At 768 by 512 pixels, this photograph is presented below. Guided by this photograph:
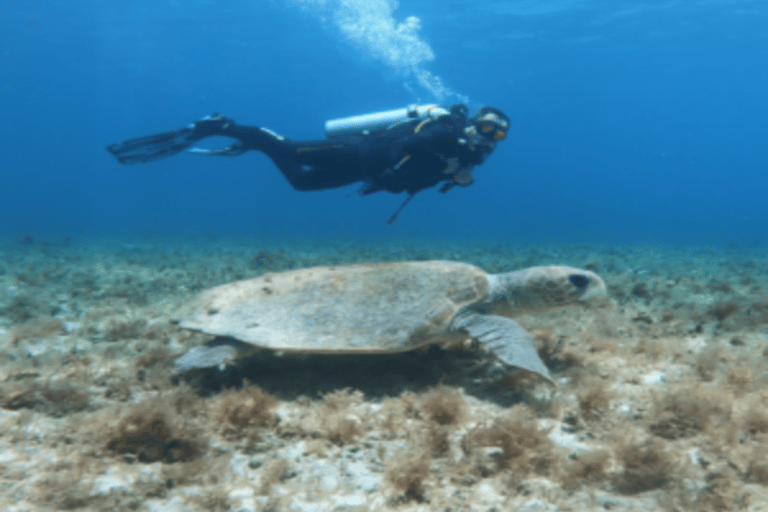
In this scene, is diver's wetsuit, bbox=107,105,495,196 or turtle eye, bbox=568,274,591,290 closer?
turtle eye, bbox=568,274,591,290

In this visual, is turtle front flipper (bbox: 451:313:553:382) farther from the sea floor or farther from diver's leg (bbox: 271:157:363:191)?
diver's leg (bbox: 271:157:363:191)

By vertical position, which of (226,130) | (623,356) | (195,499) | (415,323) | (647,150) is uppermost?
(647,150)

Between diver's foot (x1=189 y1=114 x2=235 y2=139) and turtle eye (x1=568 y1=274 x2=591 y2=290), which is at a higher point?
diver's foot (x1=189 y1=114 x2=235 y2=139)

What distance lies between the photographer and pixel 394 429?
9.83ft

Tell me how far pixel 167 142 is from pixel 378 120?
4322mm

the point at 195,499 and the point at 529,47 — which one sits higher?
the point at 529,47

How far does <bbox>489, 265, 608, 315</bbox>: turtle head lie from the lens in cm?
436

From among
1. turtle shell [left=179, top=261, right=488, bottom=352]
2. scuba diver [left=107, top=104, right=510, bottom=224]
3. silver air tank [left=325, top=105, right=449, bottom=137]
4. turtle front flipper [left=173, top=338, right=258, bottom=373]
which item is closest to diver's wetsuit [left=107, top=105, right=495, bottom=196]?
scuba diver [left=107, top=104, right=510, bottom=224]

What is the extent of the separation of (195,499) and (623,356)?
407 centimetres

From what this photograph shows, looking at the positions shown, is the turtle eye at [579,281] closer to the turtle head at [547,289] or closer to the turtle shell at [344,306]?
the turtle head at [547,289]

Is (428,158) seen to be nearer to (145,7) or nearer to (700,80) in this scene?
(145,7)

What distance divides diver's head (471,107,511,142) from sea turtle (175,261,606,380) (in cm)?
364

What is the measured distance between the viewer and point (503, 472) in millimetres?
2500

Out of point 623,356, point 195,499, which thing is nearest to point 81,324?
point 195,499
